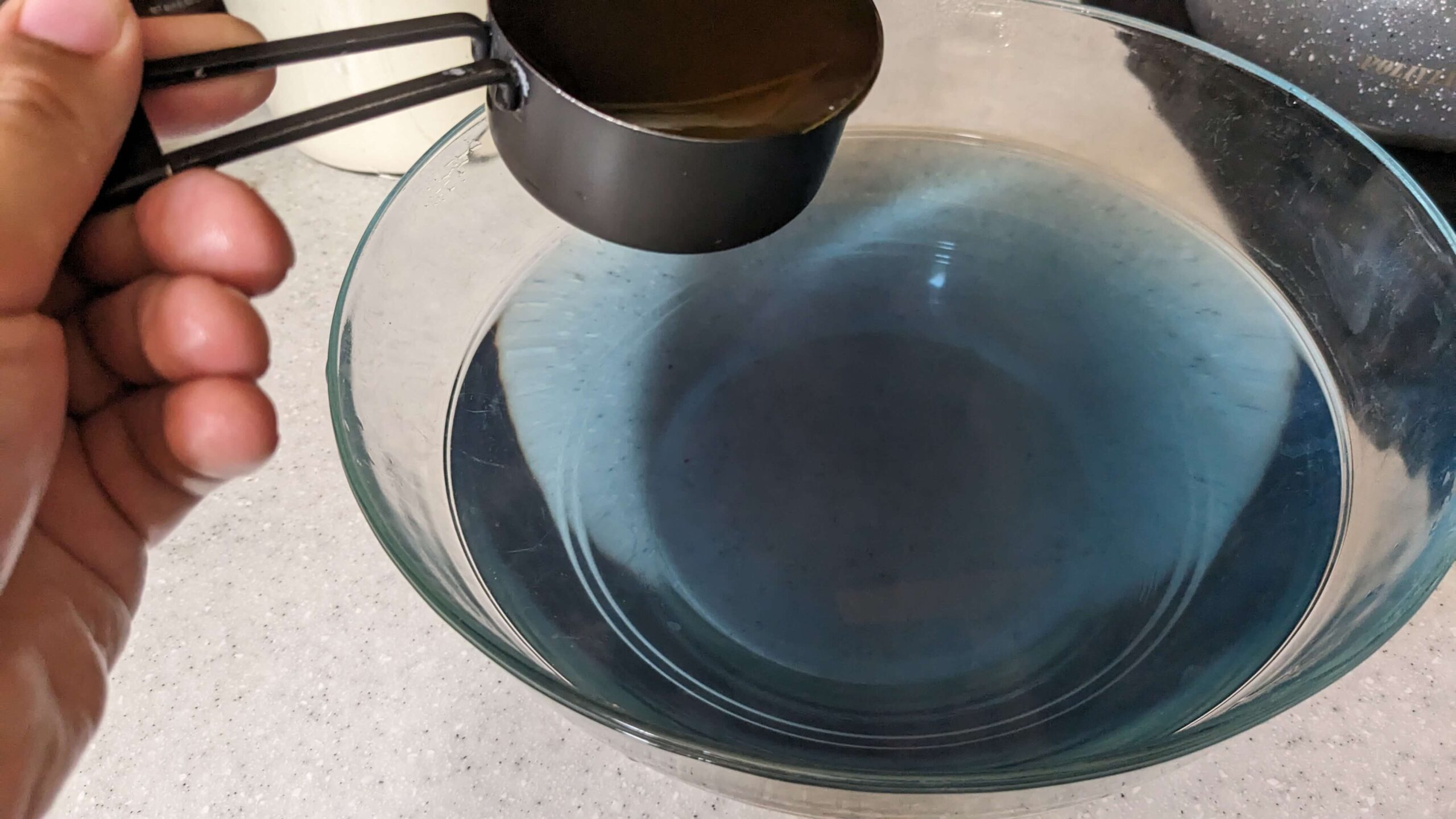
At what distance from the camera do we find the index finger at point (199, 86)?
534 millimetres

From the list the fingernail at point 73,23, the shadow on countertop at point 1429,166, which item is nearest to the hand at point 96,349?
the fingernail at point 73,23

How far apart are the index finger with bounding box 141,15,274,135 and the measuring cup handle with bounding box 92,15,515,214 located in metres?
0.06

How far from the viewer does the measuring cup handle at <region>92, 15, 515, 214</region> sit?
43 centimetres

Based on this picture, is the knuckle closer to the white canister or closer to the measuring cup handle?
the measuring cup handle

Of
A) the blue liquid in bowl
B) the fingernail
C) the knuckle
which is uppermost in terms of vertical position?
the fingernail

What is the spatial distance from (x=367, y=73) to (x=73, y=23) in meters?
0.26

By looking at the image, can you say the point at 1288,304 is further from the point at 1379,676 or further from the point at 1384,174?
the point at 1379,676

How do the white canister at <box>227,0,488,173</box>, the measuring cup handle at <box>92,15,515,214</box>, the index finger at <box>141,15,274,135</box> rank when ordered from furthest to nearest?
the white canister at <box>227,0,488,173</box> < the index finger at <box>141,15,274,135</box> < the measuring cup handle at <box>92,15,515,214</box>

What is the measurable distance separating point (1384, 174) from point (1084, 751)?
0.42 m

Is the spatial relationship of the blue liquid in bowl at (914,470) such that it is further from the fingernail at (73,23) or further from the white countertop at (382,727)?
the fingernail at (73,23)

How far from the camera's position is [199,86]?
550 millimetres

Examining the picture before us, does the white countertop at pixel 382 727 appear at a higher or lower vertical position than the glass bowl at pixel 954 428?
lower

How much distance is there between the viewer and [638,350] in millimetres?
706

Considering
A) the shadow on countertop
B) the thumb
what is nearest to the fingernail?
the thumb
